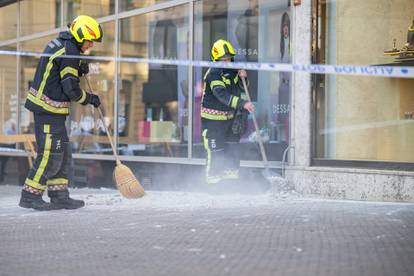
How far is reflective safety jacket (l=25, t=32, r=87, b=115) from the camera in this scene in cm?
810

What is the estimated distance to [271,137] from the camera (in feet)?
31.0

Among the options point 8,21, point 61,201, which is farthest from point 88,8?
point 61,201

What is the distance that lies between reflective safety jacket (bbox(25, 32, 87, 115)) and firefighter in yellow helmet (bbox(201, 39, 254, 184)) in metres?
1.60

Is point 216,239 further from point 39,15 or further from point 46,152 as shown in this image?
point 39,15

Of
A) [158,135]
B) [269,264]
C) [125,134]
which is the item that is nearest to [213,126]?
[158,135]

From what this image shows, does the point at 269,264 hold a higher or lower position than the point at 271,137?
lower

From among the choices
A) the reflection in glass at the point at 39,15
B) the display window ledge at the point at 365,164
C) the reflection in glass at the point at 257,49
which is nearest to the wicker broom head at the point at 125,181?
the reflection in glass at the point at 257,49

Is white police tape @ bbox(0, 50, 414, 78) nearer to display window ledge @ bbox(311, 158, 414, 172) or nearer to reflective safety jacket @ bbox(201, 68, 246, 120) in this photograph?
reflective safety jacket @ bbox(201, 68, 246, 120)

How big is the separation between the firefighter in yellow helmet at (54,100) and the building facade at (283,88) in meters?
1.99

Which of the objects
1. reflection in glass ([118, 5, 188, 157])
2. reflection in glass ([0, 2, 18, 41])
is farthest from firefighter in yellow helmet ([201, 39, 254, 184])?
reflection in glass ([0, 2, 18, 41])

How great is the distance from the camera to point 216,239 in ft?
19.3

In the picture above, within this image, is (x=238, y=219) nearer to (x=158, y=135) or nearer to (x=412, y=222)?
(x=412, y=222)

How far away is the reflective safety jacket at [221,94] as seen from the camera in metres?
8.73

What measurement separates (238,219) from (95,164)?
18.3ft
